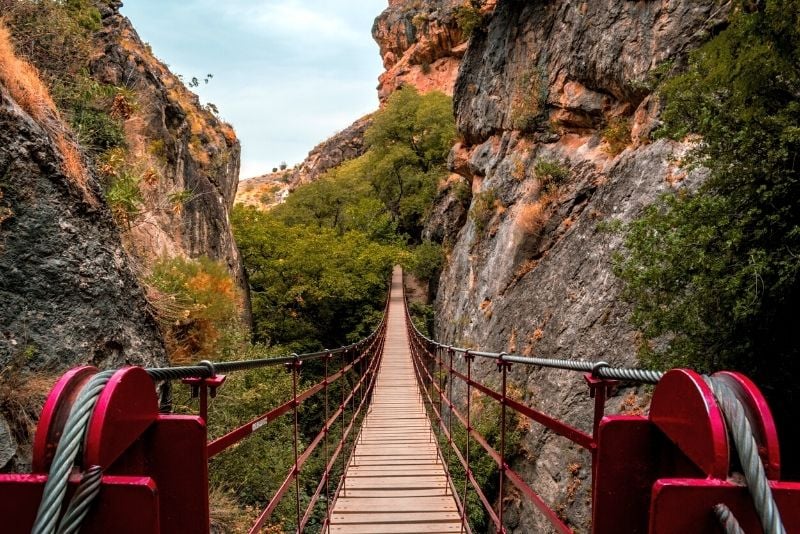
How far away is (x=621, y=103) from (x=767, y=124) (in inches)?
223

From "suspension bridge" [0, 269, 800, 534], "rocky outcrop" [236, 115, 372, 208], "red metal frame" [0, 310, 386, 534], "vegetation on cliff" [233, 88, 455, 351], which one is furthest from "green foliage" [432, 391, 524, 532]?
"rocky outcrop" [236, 115, 372, 208]

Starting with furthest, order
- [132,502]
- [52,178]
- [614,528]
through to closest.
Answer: [52,178] → [614,528] → [132,502]

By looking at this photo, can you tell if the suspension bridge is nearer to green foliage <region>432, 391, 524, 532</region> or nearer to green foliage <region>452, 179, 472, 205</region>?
green foliage <region>432, 391, 524, 532</region>

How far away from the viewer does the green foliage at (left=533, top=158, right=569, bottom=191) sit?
9298mm

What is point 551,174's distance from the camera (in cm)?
943

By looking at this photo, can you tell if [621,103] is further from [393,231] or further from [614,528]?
[393,231]

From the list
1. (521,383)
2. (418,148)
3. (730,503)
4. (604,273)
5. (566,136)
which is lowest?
(521,383)

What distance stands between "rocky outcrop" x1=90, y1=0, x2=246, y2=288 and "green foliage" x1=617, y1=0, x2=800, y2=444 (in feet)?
22.7

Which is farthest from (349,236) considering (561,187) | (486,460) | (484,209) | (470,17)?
(486,460)

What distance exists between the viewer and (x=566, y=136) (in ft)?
33.1

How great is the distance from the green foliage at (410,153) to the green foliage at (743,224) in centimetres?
1971

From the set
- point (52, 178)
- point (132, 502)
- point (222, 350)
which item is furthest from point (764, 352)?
point (222, 350)

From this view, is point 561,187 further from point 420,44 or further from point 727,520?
point 420,44

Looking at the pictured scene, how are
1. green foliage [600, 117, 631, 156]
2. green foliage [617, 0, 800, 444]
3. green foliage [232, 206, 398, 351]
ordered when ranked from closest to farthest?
green foliage [617, 0, 800, 444] < green foliage [600, 117, 631, 156] < green foliage [232, 206, 398, 351]
